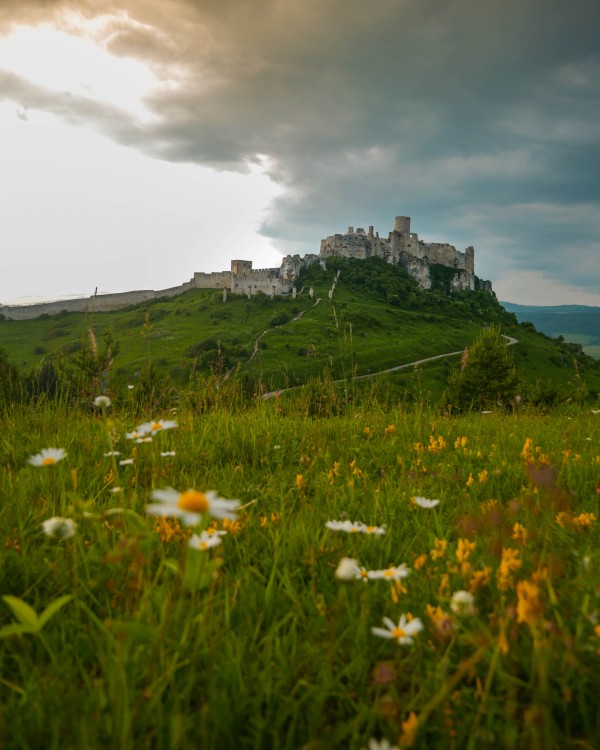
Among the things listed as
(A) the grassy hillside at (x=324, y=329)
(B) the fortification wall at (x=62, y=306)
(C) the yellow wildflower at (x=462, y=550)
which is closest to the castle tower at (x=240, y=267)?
(A) the grassy hillside at (x=324, y=329)

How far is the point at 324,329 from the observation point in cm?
11931

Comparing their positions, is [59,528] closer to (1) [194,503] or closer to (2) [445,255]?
(1) [194,503]

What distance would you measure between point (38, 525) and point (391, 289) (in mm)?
164601

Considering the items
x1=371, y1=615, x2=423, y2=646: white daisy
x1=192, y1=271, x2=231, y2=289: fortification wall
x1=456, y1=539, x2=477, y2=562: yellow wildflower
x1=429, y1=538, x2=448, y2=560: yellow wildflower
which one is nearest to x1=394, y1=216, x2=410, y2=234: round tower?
x1=192, y1=271, x2=231, y2=289: fortification wall

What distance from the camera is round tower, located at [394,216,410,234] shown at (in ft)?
636

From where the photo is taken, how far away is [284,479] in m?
4.13

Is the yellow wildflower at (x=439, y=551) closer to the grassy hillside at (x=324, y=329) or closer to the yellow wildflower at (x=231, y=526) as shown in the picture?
the yellow wildflower at (x=231, y=526)

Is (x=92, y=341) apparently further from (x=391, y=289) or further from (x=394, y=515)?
(x=391, y=289)

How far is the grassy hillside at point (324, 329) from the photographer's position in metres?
102

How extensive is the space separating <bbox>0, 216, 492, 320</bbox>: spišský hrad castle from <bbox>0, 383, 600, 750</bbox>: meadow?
500ft

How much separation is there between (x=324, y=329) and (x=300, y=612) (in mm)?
118032

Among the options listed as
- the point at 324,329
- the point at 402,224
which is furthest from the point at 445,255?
the point at 324,329

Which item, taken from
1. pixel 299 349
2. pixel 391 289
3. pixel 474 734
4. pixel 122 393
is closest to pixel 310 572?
pixel 474 734

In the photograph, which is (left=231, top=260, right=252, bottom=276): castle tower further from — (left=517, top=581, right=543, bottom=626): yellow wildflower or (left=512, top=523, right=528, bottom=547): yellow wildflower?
(left=517, top=581, right=543, bottom=626): yellow wildflower
